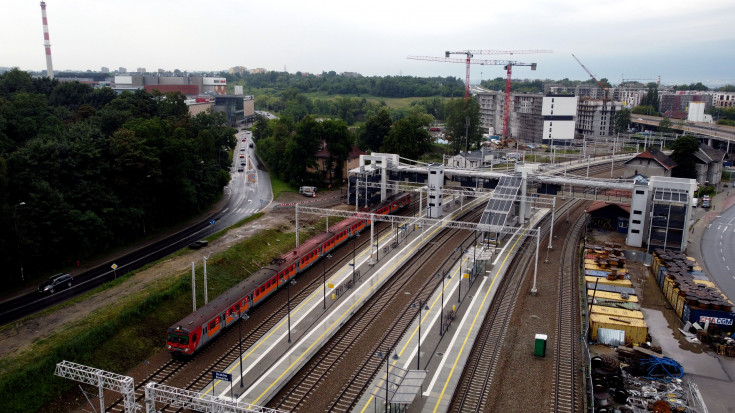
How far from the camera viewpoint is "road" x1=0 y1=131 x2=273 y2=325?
3738cm

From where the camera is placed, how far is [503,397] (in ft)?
93.2

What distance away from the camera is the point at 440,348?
33375 mm

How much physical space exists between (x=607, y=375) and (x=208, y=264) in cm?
3180

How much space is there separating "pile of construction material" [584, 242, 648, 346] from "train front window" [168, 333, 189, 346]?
1063 inches

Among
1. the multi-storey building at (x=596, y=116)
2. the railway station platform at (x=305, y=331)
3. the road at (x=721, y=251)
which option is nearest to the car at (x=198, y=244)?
the railway station platform at (x=305, y=331)

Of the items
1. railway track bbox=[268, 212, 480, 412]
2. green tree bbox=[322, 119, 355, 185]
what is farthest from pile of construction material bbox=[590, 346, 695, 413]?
green tree bbox=[322, 119, 355, 185]

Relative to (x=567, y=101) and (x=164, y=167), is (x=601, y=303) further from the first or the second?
(x=567, y=101)

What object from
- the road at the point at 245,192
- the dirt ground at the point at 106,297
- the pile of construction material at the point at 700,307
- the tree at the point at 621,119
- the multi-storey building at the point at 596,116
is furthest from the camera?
the tree at the point at 621,119

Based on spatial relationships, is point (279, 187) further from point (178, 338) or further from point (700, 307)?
point (700, 307)

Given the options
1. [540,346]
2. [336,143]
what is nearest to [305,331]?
[540,346]

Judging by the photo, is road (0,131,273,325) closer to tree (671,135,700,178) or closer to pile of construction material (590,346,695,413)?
pile of construction material (590,346,695,413)

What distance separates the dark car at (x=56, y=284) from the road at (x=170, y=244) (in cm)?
48

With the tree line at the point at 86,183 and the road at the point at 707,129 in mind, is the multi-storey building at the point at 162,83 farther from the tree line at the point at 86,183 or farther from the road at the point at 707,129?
the road at the point at 707,129

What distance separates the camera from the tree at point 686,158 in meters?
86.8
